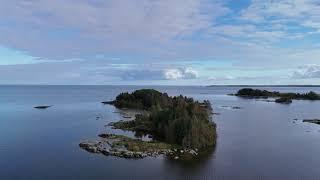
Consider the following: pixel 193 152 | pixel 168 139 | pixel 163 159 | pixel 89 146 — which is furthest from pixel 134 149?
pixel 168 139

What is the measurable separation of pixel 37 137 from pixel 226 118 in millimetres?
45929

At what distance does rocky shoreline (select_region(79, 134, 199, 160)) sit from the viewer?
164 feet

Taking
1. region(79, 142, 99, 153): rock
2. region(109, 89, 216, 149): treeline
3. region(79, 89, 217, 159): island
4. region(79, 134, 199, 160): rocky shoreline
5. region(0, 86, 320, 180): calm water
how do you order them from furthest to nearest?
region(109, 89, 216, 149): treeline, region(79, 142, 99, 153): rock, region(79, 89, 217, 159): island, region(79, 134, 199, 160): rocky shoreline, region(0, 86, 320, 180): calm water

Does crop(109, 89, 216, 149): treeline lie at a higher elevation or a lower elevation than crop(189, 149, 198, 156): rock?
higher

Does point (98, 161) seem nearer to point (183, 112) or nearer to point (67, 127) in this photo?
point (183, 112)

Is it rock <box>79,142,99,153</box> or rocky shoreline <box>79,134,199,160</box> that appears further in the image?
rock <box>79,142,99,153</box>

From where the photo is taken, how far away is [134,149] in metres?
51.8

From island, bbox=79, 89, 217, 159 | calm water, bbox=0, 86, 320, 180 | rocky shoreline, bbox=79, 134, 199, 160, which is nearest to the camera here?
calm water, bbox=0, 86, 320, 180

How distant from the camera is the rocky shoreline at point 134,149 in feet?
164

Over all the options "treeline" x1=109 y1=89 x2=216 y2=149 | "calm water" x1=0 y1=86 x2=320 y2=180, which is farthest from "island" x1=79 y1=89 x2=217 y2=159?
"calm water" x1=0 y1=86 x2=320 y2=180

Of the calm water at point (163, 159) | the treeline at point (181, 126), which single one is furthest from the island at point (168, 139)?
the calm water at point (163, 159)

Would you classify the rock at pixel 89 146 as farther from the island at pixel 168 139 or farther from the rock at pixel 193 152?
the rock at pixel 193 152

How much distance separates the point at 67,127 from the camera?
253 ft

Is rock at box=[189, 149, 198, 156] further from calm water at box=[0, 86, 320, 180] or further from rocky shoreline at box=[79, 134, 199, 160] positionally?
calm water at box=[0, 86, 320, 180]
